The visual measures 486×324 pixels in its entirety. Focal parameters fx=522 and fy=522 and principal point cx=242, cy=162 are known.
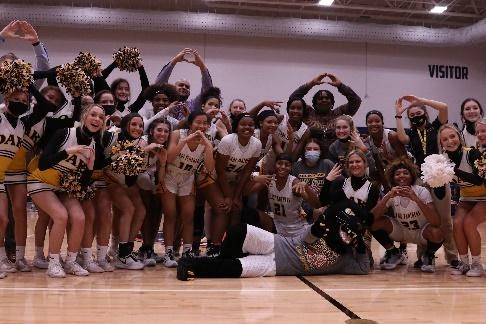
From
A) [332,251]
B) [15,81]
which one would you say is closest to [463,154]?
[332,251]

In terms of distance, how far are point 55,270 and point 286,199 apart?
221cm

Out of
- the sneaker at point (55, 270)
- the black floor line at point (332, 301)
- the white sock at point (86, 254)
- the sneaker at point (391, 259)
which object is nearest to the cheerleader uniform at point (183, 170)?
the white sock at point (86, 254)

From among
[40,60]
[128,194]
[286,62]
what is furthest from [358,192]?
[286,62]

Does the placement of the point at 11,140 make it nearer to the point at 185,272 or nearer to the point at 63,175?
the point at 63,175

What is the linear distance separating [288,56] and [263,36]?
1.17 metres

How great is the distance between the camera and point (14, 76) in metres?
4.14

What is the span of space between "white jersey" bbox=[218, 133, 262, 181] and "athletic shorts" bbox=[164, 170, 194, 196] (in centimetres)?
40

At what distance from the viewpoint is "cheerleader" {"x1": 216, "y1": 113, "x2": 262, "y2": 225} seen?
511 cm

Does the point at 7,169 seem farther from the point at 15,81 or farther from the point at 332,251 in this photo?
the point at 332,251

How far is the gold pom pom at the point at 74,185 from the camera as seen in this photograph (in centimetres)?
429

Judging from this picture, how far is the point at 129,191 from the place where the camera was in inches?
192

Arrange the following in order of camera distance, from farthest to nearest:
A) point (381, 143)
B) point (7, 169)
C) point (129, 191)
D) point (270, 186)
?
point (381, 143) → point (270, 186) → point (129, 191) → point (7, 169)

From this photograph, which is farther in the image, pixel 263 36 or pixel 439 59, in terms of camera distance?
pixel 439 59

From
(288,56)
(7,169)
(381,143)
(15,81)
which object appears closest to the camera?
(15,81)
